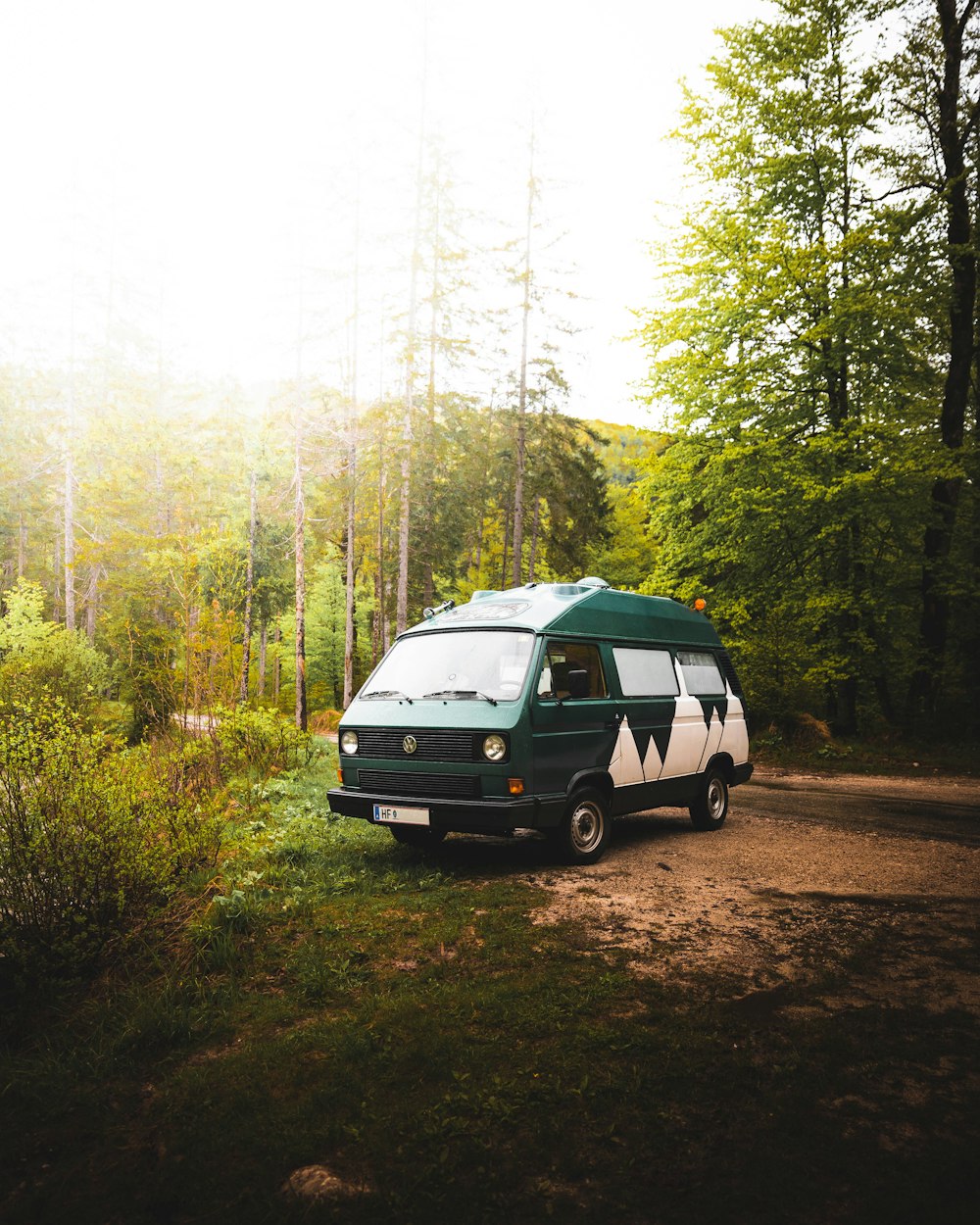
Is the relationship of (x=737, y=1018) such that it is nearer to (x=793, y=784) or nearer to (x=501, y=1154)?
(x=501, y=1154)

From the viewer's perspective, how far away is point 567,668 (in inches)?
259

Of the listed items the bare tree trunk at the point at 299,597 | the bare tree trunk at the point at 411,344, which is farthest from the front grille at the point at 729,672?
the bare tree trunk at the point at 299,597

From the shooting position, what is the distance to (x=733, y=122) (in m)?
16.6

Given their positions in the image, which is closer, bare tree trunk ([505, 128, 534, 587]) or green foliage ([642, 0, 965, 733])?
green foliage ([642, 0, 965, 733])

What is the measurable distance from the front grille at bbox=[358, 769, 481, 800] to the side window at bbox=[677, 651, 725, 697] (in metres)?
3.58

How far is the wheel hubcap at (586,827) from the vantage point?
6.37 m

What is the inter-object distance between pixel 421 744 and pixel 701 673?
4180 mm

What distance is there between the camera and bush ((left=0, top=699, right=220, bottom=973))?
388cm

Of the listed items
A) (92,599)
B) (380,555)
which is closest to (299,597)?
(380,555)

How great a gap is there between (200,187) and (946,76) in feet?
158

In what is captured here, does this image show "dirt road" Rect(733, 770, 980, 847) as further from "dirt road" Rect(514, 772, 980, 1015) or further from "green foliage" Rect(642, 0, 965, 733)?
"green foliage" Rect(642, 0, 965, 733)

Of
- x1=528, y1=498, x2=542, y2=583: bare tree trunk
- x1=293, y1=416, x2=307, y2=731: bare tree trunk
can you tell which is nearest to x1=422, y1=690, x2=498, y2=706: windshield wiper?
x1=293, y1=416, x2=307, y2=731: bare tree trunk

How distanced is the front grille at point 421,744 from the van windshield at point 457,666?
1.26ft

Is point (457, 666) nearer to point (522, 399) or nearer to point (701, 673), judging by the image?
point (701, 673)
